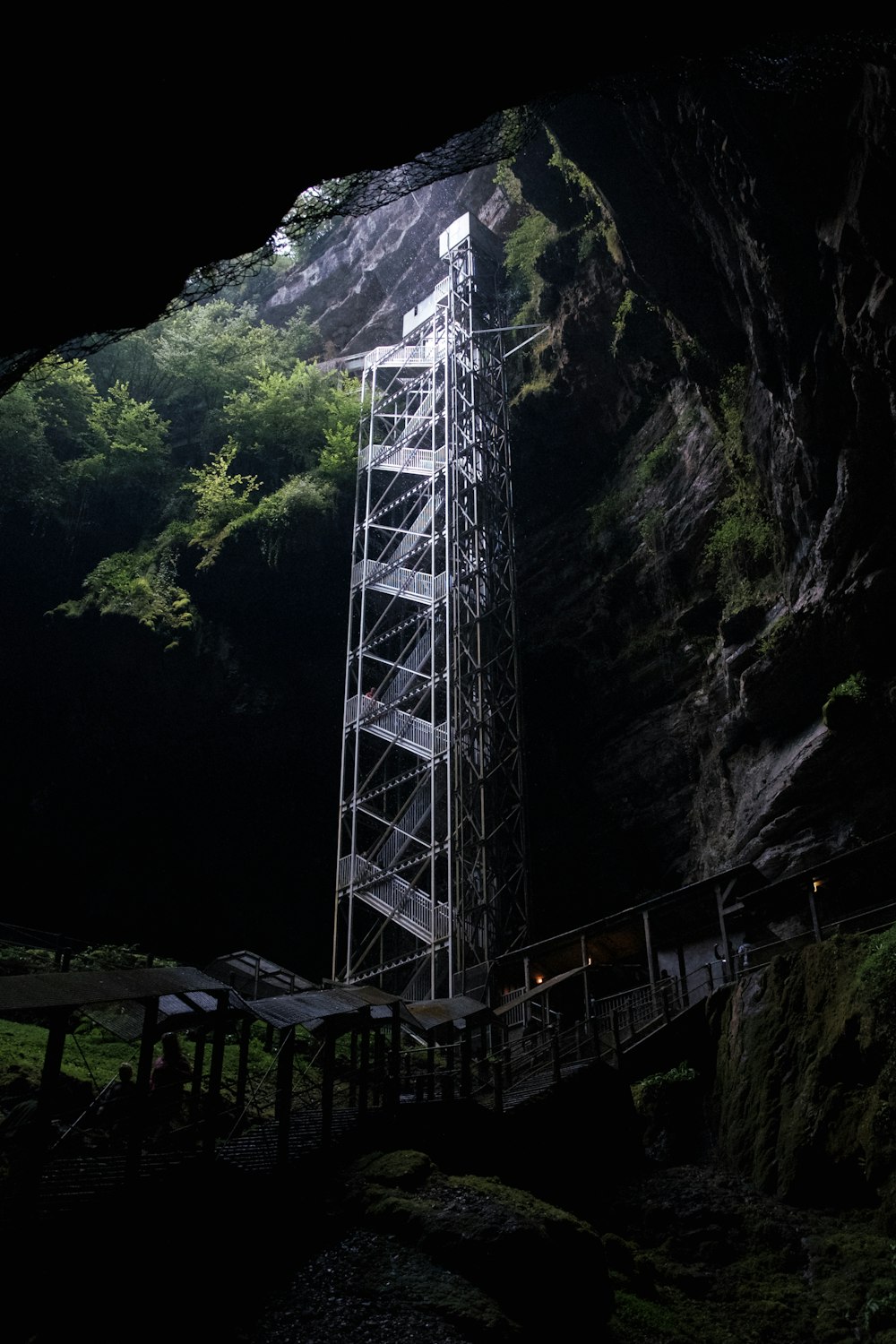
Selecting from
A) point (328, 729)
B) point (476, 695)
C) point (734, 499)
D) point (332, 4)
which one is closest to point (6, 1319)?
point (332, 4)

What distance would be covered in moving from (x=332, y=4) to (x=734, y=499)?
16990mm

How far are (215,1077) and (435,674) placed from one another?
15280 mm

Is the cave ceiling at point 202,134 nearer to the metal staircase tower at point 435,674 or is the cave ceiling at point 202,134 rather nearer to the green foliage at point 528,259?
the metal staircase tower at point 435,674

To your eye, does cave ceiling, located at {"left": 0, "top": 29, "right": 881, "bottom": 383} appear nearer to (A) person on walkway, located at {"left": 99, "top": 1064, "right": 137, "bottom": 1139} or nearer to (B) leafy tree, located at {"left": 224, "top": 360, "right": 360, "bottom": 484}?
(A) person on walkway, located at {"left": 99, "top": 1064, "right": 137, "bottom": 1139}

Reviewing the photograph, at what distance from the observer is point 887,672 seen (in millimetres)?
16422

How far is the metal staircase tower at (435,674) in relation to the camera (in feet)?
69.7

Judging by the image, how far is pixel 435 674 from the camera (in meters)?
23.2

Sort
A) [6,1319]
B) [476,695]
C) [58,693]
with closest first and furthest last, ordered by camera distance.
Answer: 1. [6,1319]
2. [476,695]
3. [58,693]

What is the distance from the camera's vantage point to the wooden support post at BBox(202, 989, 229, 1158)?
26.1 ft

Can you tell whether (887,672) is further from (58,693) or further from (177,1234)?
(58,693)

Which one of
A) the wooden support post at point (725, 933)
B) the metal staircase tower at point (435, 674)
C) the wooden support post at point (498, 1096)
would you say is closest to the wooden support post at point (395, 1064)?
the wooden support post at point (498, 1096)

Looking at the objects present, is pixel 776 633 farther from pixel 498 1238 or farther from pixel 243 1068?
pixel 498 1238

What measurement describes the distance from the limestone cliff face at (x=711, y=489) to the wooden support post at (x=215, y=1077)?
1207 centimetres

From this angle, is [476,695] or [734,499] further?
[476,695]
